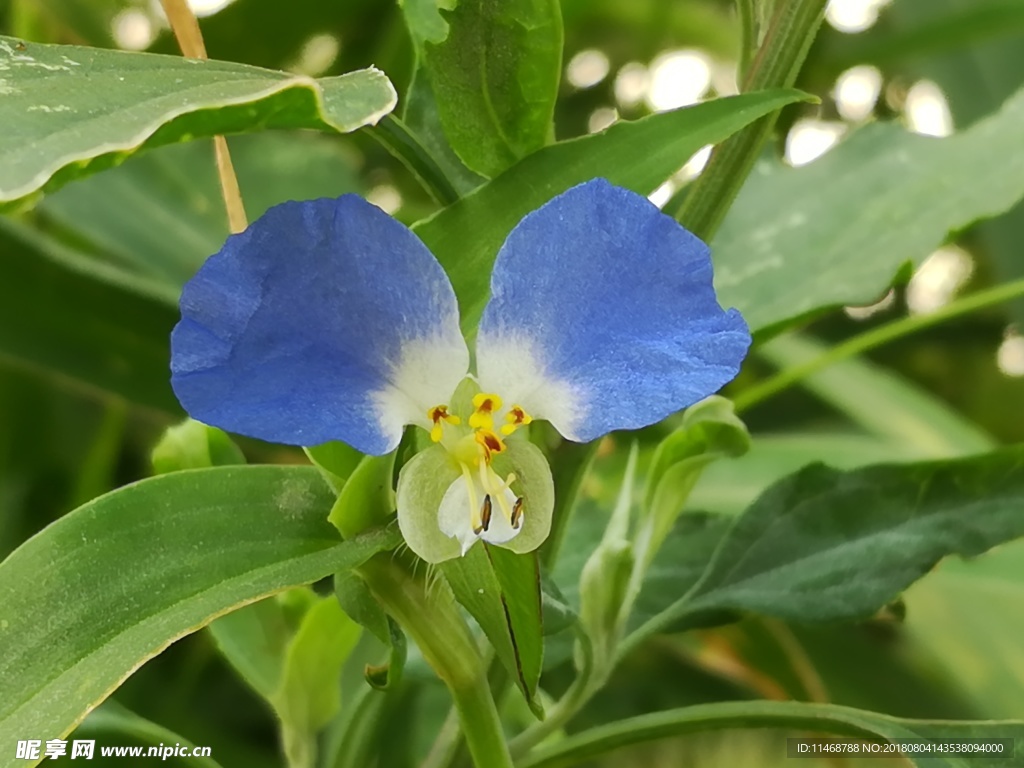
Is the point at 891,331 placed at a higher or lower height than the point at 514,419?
higher

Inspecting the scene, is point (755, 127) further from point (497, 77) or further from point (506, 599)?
point (506, 599)

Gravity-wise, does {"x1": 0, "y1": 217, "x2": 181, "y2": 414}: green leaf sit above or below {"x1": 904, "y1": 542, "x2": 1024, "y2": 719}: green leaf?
above

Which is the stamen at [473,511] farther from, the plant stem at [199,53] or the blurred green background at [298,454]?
the blurred green background at [298,454]

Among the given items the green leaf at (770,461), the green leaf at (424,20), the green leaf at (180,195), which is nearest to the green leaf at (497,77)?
the green leaf at (424,20)

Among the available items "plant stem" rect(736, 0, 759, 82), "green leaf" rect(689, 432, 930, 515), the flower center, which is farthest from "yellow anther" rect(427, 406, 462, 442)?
"green leaf" rect(689, 432, 930, 515)

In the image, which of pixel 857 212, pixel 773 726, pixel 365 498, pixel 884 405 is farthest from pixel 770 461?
pixel 365 498

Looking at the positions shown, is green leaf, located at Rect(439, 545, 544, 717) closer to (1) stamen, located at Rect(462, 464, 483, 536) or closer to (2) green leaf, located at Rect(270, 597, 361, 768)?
(1) stamen, located at Rect(462, 464, 483, 536)
